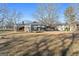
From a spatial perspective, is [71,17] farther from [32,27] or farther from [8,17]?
[8,17]

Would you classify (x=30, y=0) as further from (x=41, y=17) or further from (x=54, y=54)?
(x=54, y=54)

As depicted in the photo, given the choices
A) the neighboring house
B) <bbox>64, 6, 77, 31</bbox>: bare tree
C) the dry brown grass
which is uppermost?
<bbox>64, 6, 77, 31</bbox>: bare tree

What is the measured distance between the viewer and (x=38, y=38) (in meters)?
2.54

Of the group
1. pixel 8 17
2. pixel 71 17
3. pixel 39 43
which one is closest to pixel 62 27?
pixel 71 17

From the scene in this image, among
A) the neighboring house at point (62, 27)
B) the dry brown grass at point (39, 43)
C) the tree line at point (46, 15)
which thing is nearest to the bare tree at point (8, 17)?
the tree line at point (46, 15)

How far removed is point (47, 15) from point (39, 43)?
1.14 ft

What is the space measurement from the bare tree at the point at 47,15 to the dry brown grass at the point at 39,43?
14 cm

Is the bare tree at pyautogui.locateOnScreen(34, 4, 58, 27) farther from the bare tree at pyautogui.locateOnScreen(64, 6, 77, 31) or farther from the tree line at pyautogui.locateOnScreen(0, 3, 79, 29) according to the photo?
the bare tree at pyautogui.locateOnScreen(64, 6, 77, 31)

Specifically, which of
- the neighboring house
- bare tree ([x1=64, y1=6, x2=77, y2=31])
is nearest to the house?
the neighboring house

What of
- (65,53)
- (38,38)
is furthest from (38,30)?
(65,53)

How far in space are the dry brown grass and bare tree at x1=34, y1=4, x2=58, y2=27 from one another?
14 cm

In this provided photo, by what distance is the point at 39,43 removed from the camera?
253cm

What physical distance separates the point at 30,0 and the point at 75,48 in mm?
778

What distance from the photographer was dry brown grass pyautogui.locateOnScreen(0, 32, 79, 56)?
250cm
